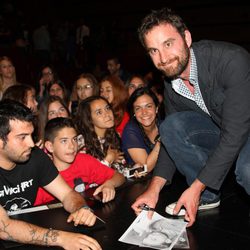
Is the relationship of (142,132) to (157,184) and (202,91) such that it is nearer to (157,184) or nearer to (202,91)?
(157,184)

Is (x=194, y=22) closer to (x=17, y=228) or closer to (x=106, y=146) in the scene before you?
(x=106, y=146)

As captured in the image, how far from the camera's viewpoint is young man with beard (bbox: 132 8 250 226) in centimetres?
171

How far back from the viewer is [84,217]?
6.13ft

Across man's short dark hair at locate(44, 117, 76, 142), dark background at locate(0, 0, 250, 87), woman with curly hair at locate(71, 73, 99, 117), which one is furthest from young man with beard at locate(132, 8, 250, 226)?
dark background at locate(0, 0, 250, 87)

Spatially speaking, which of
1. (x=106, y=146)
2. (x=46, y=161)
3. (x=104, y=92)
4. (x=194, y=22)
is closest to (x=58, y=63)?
(x=194, y=22)

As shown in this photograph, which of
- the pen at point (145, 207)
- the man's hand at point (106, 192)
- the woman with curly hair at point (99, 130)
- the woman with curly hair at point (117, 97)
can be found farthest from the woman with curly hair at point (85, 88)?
the pen at point (145, 207)

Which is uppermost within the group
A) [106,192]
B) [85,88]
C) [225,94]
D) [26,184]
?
[85,88]

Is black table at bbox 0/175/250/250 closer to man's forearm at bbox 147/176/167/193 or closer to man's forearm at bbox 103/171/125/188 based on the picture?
man's forearm at bbox 103/171/125/188

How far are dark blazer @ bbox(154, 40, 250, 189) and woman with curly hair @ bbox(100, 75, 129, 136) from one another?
2165 mm

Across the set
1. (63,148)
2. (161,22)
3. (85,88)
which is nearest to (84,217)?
(63,148)

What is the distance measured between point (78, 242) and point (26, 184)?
25.2 inches

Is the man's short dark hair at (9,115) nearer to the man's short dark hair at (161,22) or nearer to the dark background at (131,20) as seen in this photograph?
the man's short dark hair at (161,22)

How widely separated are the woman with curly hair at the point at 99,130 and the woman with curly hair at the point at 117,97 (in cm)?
55

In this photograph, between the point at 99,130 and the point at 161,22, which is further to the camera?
the point at 99,130
